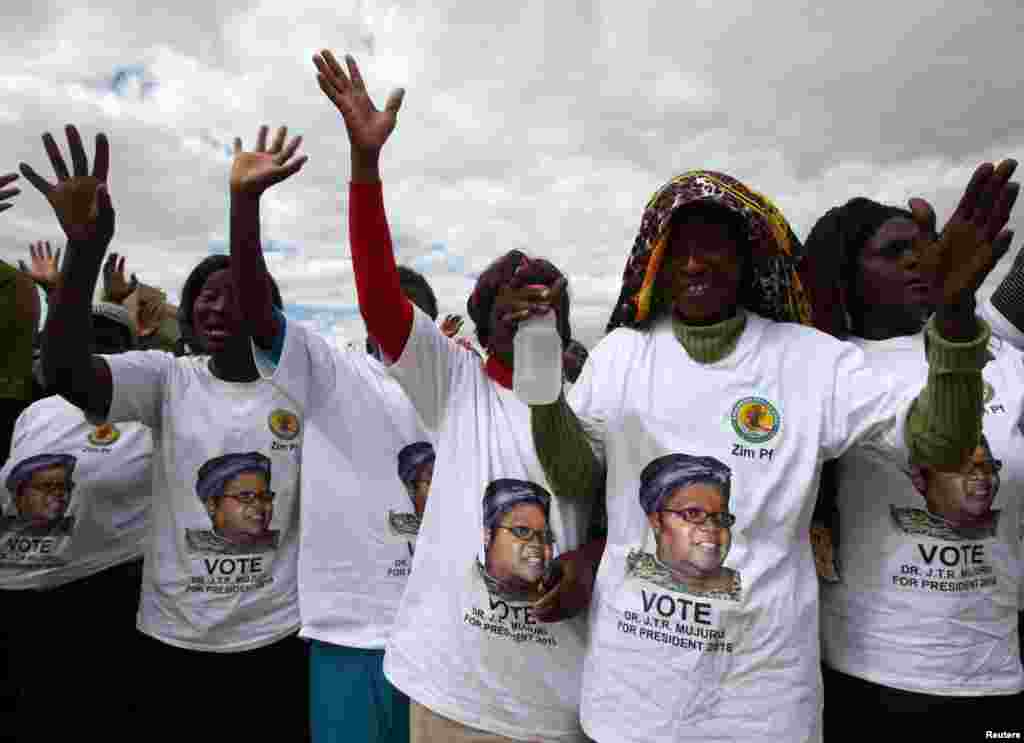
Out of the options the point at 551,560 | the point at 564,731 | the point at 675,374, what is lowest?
the point at 564,731

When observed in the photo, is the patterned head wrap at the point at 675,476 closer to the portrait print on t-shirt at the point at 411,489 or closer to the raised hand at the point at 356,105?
the portrait print on t-shirt at the point at 411,489

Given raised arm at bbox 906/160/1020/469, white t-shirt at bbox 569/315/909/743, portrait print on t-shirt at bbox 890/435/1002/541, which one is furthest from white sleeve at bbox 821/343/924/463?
portrait print on t-shirt at bbox 890/435/1002/541

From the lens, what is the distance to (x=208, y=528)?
291 cm

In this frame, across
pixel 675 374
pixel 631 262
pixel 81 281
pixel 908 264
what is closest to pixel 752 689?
pixel 675 374

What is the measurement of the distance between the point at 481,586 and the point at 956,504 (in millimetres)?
1472

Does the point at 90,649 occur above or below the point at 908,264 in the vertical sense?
below

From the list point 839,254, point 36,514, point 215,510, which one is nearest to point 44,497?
point 36,514

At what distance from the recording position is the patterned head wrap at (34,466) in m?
3.47

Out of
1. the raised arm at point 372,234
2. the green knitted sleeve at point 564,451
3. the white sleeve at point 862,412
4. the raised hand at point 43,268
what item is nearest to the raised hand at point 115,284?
the raised hand at point 43,268

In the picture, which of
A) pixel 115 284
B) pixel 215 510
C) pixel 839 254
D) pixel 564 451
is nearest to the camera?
pixel 564 451

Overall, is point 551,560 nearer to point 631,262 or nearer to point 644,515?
point 644,515

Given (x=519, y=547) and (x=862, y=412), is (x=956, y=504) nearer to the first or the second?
(x=862, y=412)

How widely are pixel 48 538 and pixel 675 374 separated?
11.0 ft

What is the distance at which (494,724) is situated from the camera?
1.96 m
